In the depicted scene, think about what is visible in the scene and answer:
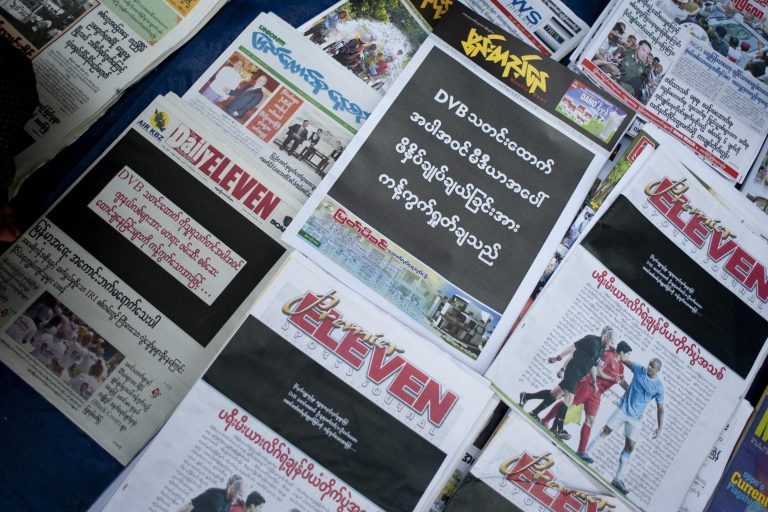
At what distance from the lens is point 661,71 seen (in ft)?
2.16

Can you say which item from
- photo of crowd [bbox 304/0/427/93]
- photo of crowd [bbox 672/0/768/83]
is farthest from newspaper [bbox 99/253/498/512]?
photo of crowd [bbox 672/0/768/83]

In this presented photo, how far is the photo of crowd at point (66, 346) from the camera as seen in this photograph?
522 millimetres

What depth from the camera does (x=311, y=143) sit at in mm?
600

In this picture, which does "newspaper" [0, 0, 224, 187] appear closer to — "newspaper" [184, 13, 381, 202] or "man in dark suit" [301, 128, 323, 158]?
"newspaper" [184, 13, 381, 202]

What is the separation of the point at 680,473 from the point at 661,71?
1.65ft

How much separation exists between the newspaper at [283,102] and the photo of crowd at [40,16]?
16cm

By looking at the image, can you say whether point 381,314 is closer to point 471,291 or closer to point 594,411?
point 471,291

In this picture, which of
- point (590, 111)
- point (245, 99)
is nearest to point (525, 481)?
point (590, 111)

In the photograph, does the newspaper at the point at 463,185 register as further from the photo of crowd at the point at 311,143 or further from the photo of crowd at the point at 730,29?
the photo of crowd at the point at 730,29

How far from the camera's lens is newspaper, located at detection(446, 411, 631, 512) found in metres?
0.53

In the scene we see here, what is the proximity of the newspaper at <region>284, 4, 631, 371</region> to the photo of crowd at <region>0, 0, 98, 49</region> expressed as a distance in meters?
0.37

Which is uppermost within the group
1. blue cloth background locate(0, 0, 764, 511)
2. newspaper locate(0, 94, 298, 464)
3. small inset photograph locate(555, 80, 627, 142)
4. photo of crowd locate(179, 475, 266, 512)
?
small inset photograph locate(555, 80, 627, 142)

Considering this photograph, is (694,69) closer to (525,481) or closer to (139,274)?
(525,481)

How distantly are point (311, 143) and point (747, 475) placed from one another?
0.67 meters
